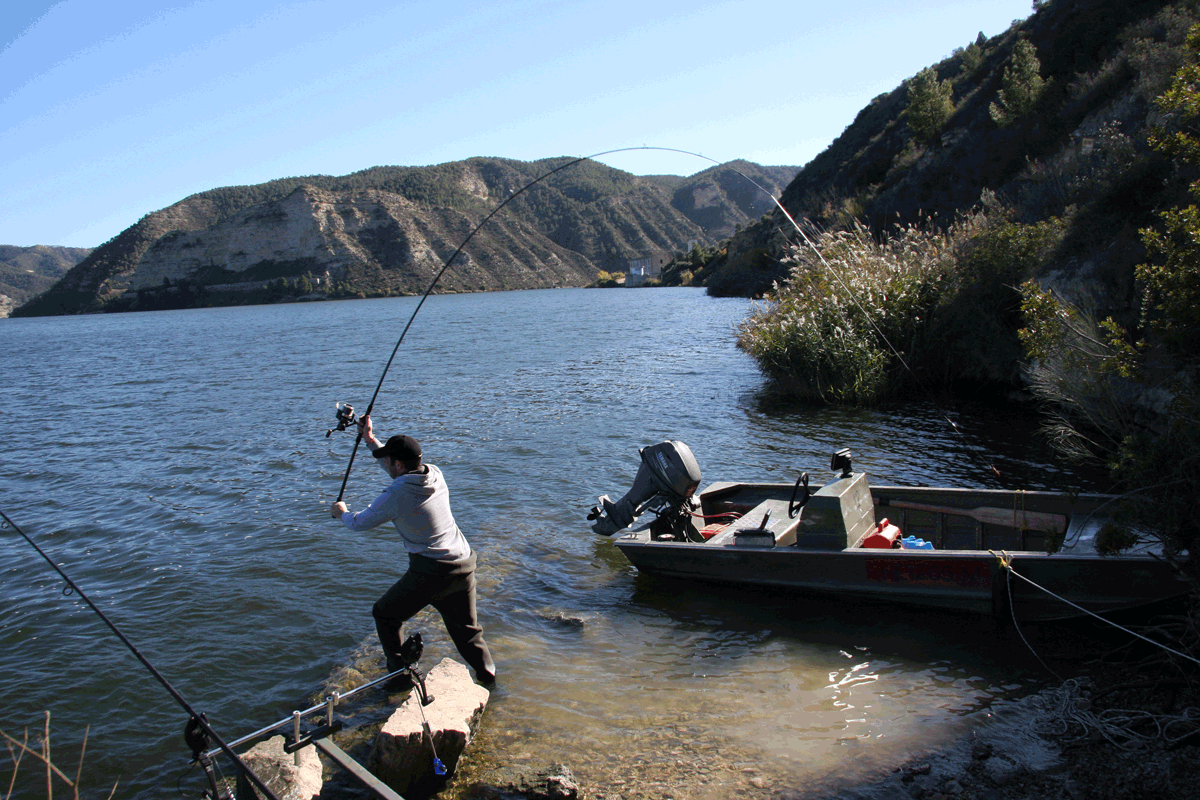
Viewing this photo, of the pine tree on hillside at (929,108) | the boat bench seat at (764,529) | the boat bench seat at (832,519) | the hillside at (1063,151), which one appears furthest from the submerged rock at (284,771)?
the pine tree on hillside at (929,108)

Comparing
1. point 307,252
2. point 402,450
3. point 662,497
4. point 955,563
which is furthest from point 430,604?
point 307,252

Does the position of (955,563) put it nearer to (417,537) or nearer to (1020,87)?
(417,537)

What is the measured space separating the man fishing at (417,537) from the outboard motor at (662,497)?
332 cm

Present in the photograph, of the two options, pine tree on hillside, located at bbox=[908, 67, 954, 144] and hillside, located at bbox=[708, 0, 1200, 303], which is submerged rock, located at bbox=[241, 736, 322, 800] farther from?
pine tree on hillside, located at bbox=[908, 67, 954, 144]

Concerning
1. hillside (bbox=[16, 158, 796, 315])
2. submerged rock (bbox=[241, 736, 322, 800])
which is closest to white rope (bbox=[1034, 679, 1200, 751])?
submerged rock (bbox=[241, 736, 322, 800])

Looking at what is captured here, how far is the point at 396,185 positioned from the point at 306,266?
43.4 m

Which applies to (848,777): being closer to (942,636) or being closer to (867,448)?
(942,636)

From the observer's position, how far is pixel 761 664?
6.79 metres

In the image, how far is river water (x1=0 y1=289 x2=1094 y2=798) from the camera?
18.6 ft

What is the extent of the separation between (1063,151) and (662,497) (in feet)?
64.8

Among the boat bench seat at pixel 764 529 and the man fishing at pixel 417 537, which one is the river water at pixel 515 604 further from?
the man fishing at pixel 417 537

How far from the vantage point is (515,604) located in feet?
27.7

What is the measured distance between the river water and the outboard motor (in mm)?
739

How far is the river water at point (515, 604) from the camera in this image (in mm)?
5684
